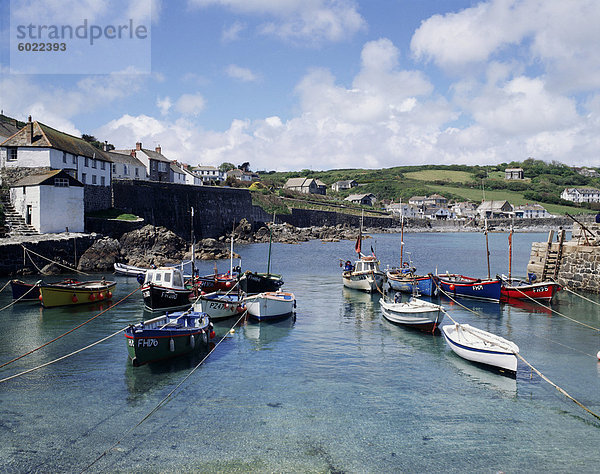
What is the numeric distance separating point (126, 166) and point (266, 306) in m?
62.2

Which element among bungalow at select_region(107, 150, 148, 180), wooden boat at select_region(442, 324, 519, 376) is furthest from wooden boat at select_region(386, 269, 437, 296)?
bungalow at select_region(107, 150, 148, 180)

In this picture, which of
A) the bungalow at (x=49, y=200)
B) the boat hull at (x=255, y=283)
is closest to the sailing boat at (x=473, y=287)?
the boat hull at (x=255, y=283)

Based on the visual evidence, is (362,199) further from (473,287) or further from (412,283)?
(473,287)

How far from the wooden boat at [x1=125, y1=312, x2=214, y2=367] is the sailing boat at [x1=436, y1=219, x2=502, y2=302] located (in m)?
21.1

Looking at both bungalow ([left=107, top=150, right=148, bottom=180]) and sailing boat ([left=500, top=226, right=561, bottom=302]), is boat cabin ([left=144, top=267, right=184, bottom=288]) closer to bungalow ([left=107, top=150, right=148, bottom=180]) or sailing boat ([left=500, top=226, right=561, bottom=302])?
sailing boat ([left=500, top=226, right=561, bottom=302])

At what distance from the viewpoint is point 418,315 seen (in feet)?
82.0

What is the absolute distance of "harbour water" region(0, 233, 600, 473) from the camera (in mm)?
12211

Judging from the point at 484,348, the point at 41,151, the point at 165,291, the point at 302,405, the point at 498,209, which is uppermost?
the point at 41,151

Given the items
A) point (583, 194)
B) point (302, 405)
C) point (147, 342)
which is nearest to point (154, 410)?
point (147, 342)

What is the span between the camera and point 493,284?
33.0m

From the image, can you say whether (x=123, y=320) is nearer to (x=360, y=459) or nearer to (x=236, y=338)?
(x=236, y=338)

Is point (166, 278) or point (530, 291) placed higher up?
point (166, 278)

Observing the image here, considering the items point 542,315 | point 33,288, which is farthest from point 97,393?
point 542,315

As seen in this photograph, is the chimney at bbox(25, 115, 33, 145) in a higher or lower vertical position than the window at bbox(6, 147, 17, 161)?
higher
